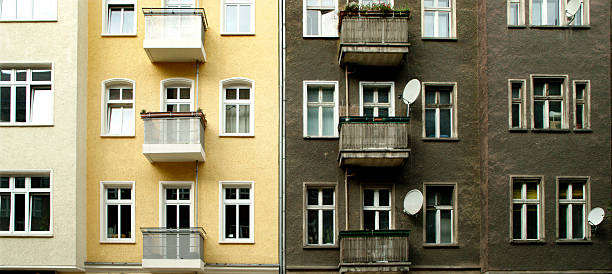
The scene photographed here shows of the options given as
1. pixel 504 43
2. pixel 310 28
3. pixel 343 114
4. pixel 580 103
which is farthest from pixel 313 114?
pixel 580 103

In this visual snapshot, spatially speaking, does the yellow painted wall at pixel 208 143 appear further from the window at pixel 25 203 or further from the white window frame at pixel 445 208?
the white window frame at pixel 445 208

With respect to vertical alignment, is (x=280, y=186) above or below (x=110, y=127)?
below

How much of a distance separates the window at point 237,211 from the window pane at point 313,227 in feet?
5.05

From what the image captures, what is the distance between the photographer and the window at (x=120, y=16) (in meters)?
23.2

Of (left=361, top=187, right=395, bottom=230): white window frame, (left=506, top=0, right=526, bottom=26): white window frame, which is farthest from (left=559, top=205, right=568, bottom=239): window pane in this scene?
(left=506, top=0, right=526, bottom=26): white window frame

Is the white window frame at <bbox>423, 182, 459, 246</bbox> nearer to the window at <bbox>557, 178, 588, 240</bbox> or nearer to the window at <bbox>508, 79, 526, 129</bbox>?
the window at <bbox>508, 79, 526, 129</bbox>

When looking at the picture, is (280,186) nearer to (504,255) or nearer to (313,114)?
(313,114)

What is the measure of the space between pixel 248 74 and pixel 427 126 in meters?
5.04

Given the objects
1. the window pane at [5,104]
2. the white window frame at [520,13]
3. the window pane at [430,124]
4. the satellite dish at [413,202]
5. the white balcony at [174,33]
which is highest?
the white window frame at [520,13]

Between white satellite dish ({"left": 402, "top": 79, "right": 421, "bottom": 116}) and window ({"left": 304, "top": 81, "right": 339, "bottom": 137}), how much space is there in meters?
1.95

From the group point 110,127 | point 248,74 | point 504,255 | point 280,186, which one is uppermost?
point 248,74

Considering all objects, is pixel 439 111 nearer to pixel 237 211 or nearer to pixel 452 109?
pixel 452 109

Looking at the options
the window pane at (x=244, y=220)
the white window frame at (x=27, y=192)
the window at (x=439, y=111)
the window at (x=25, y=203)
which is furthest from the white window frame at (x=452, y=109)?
the window at (x=25, y=203)

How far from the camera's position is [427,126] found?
22859mm
